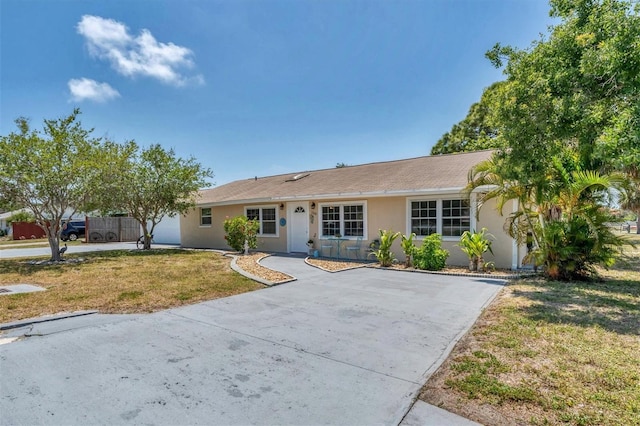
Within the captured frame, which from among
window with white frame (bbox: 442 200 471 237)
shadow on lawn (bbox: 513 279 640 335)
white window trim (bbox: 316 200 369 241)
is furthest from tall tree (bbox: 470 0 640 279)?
white window trim (bbox: 316 200 369 241)

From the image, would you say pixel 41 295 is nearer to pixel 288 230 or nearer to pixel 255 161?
pixel 288 230

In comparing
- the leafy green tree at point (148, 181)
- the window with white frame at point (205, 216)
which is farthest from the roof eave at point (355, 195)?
the window with white frame at point (205, 216)

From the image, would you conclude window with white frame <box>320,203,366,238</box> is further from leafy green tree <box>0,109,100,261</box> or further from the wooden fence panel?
the wooden fence panel

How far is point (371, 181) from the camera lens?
14039 mm

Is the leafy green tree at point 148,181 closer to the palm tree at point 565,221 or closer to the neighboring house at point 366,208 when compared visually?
the neighboring house at point 366,208

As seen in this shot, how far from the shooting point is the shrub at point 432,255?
34.4 feet

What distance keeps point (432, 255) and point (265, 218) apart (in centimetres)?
896

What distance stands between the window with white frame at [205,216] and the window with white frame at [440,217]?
40.8ft

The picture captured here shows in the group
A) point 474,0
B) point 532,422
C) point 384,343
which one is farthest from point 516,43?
point 532,422

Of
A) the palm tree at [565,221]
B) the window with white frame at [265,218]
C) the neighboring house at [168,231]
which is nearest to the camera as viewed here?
the palm tree at [565,221]

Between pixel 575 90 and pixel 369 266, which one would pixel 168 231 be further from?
pixel 575 90

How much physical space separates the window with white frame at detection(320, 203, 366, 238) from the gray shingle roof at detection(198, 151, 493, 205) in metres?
0.78

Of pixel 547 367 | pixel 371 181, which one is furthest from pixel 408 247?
pixel 547 367

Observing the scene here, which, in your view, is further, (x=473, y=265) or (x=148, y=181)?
(x=148, y=181)
